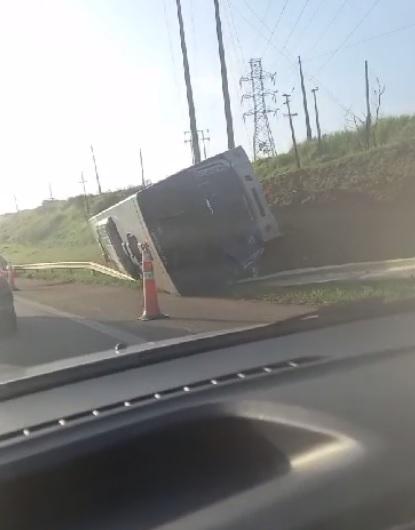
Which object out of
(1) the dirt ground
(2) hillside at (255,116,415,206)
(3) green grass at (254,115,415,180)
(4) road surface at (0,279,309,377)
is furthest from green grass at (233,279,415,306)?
(3) green grass at (254,115,415,180)

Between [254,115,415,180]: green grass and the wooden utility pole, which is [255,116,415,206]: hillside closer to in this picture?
the wooden utility pole

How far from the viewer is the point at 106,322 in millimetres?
13203

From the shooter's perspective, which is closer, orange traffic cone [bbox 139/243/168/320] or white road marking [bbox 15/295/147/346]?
white road marking [bbox 15/295/147/346]

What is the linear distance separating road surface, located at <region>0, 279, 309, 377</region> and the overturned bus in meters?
0.81

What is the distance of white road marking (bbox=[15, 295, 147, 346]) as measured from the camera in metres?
10.8

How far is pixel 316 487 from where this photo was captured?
208cm

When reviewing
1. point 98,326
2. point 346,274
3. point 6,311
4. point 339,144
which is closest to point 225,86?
point 346,274

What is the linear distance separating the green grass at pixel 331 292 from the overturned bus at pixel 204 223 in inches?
53.7

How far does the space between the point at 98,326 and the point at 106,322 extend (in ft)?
1.36

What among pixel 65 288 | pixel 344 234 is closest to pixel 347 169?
pixel 344 234

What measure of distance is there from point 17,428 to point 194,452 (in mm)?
559

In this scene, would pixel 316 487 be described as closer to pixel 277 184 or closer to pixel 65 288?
pixel 65 288

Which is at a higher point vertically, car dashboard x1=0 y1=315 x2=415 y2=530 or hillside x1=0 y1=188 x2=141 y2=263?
hillside x1=0 y1=188 x2=141 y2=263

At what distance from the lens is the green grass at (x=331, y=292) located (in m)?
12.0
